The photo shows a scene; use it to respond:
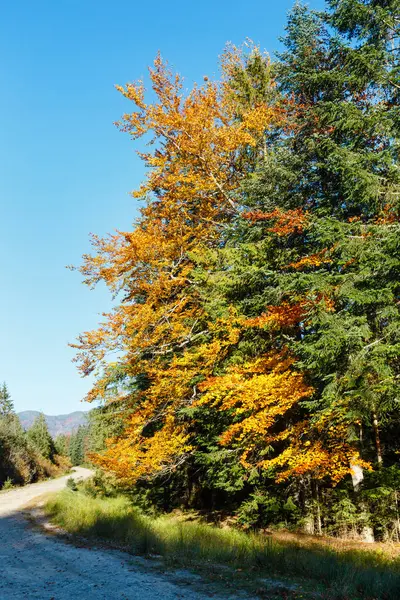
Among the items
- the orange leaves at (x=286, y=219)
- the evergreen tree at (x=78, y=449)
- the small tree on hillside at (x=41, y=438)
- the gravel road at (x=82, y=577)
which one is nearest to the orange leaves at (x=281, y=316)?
the orange leaves at (x=286, y=219)

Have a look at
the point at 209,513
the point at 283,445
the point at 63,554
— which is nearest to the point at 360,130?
the point at 283,445

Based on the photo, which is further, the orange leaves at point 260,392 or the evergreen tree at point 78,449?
the evergreen tree at point 78,449

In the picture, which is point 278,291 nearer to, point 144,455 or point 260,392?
point 260,392

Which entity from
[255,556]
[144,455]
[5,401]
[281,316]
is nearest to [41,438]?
[5,401]

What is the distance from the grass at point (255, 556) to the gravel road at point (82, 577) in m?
0.92

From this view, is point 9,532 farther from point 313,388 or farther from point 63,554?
point 313,388

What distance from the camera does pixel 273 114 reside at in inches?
667

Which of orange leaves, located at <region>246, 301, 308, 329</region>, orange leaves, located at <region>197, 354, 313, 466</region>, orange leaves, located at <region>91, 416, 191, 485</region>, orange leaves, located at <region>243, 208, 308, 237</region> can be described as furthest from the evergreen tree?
orange leaves, located at <region>243, 208, 308, 237</region>

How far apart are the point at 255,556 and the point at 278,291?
22.1 feet

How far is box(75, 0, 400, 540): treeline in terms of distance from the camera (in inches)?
397

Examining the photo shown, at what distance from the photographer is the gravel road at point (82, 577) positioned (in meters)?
6.85

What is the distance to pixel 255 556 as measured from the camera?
884cm

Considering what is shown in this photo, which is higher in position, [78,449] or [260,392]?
[260,392]

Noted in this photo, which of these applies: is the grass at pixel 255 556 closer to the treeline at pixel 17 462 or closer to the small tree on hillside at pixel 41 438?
the treeline at pixel 17 462
